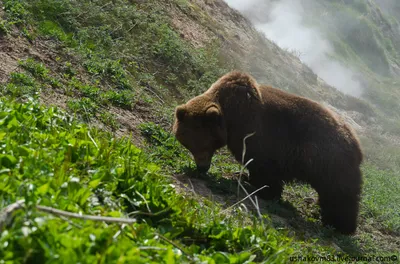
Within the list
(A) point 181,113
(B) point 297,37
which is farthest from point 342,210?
(B) point 297,37

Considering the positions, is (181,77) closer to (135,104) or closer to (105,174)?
(135,104)

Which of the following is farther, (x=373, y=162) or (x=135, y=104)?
(x=373, y=162)

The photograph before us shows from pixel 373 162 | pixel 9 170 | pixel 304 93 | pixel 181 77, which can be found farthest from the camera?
pixel 304 93

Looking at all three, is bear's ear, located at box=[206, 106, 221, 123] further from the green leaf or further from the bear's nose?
the green leaf

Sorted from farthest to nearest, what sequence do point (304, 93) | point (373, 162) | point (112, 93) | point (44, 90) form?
point (304, 93) < point (373, 162) < point (112, 93) < point (44, 90)

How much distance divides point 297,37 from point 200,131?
25642 mm

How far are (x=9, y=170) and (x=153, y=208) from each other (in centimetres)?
114

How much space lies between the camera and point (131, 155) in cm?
496

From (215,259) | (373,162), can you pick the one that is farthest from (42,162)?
(373,162)

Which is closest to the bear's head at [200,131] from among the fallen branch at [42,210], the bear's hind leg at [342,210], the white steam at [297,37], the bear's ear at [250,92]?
the bear's ear at [250,92]

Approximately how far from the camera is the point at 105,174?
13.4 feet

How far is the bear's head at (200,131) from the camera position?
813 cm

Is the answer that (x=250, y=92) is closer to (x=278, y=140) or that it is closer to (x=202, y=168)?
(x=278, y=140)

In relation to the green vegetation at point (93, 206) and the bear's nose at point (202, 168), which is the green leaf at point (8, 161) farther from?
the bear's nose at point (202, 168)
